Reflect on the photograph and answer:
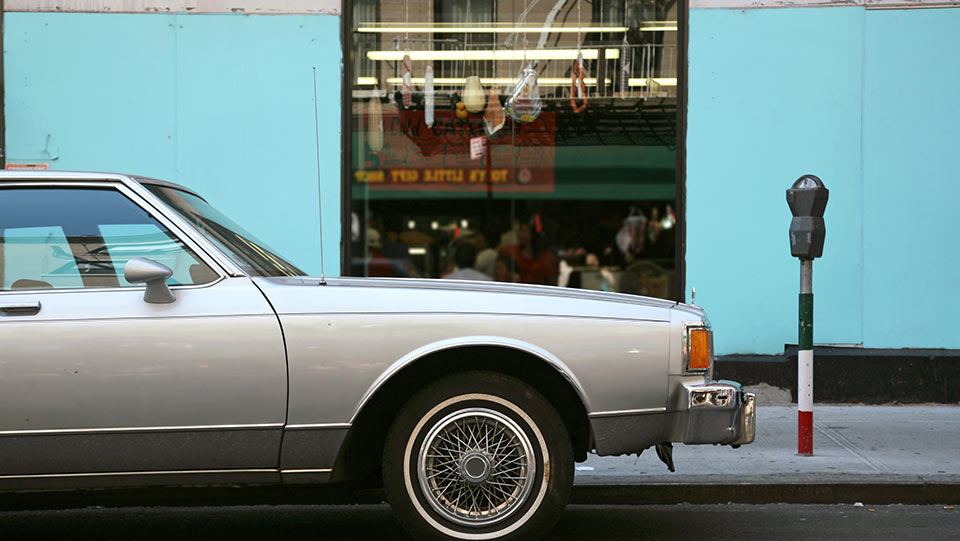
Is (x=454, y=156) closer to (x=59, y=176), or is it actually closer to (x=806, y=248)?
(x=806, y=248)

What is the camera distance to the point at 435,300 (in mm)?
4809

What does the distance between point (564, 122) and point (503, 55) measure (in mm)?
845

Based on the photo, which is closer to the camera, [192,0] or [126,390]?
[126,390]

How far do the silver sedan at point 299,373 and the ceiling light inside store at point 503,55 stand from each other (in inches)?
214

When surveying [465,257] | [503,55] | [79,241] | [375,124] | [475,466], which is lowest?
[475,466]

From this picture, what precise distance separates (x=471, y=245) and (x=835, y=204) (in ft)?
11.2

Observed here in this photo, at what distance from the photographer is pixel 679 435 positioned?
4.85 meters

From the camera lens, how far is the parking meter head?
265 inches

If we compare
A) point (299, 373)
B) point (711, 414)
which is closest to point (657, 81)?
point (711, 414)

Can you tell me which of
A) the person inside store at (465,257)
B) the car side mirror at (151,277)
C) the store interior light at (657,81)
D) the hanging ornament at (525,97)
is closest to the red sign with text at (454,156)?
the hanging ornament at (525,97)

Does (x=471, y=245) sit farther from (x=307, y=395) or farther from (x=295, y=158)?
(x=307, y=395)

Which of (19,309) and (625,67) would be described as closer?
(19,309)

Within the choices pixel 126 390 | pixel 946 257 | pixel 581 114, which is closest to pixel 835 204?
pixel 946 257

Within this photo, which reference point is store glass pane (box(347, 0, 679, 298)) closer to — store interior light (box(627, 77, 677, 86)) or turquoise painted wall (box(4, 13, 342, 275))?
store interior light (box(627, 77, 677, 86))
